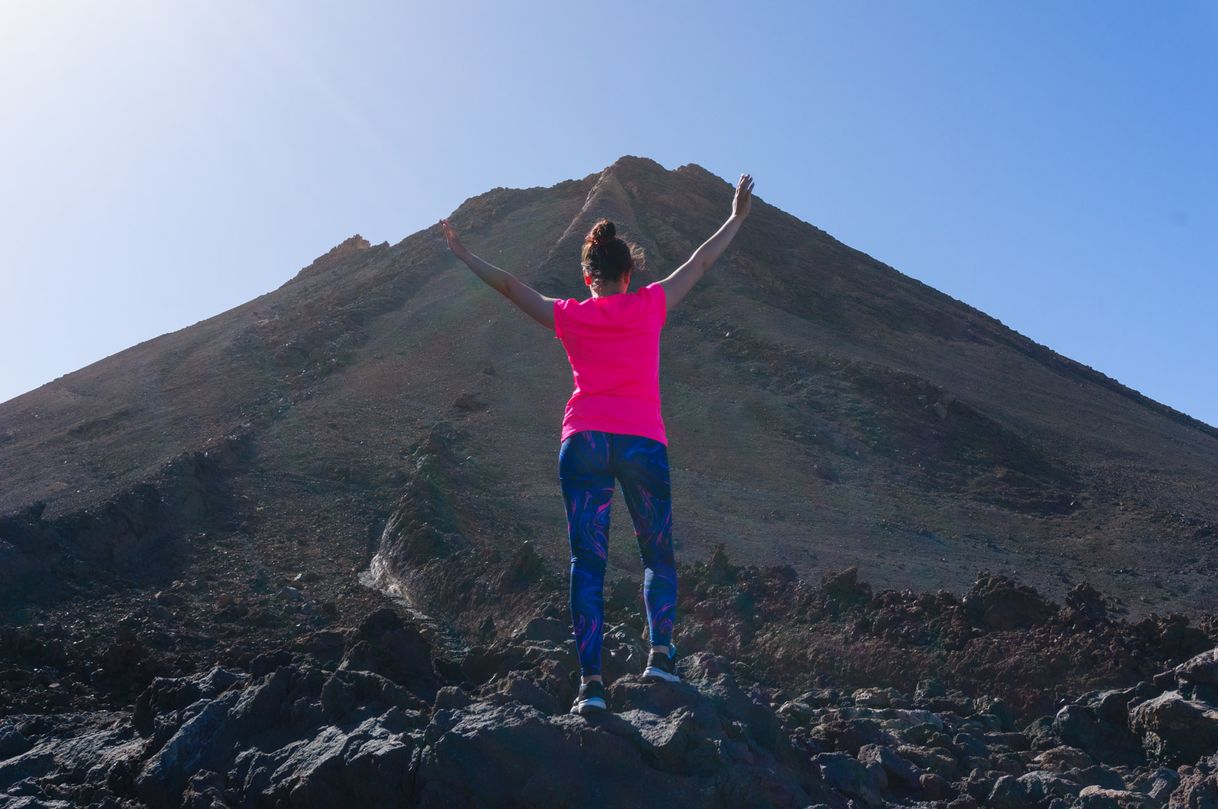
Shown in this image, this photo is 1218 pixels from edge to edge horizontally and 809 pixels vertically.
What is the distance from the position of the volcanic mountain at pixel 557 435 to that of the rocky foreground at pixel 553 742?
486cm

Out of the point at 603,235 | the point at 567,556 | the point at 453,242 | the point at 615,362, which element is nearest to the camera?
the point at 615,362

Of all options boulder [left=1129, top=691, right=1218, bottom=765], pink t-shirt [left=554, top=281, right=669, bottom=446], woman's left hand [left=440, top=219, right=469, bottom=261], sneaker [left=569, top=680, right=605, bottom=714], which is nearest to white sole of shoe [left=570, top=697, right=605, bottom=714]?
sneaker [left=569, top=680, right=605, bottom=714]

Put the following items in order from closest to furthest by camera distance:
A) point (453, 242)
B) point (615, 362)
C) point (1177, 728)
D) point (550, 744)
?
point (550, 744) → point (615, 362) → point (453, 242) → point (1177, 728)

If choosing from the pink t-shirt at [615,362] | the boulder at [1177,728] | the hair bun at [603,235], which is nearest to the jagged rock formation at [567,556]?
the boulder at [1177,728]

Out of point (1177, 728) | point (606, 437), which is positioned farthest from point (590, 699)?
point (1177, 728)

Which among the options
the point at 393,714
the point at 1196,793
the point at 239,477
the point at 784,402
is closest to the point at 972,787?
the point at 1196,793

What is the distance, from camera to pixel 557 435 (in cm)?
1800

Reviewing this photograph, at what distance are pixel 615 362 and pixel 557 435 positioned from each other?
535 inches

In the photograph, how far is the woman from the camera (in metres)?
4.38

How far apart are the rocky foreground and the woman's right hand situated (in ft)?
5.78

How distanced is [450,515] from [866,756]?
8448 millimetres

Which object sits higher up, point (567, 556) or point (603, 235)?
point (603, 235)

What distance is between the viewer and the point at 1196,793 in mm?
4965

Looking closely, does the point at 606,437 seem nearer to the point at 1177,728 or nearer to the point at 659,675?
the point at 659,675
